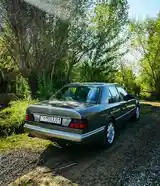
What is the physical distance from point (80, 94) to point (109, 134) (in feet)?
3.87

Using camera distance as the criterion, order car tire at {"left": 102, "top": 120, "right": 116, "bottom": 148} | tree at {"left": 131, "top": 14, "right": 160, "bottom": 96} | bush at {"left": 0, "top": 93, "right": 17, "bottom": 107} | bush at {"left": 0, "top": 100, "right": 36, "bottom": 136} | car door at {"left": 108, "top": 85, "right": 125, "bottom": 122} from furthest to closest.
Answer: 1. tree at {"left": 131, "top": 14, "right": 160, "bottom": 96}
2. bush at {"left": 0, "top": 93, "right": 17, "bottom": 107}
3. bush at {"left": 0, "top": 100, "right": 36, "bottom": 136}
4. car door at {"left": 108, "top": 85, "right": 125, "bottom": 122}
5. car tire at {"left": 102, "top": 120, "right": 116, "bottom": 148}

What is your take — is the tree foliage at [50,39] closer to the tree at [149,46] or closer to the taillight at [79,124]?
the tree at [149,46]

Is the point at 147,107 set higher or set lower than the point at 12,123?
lower

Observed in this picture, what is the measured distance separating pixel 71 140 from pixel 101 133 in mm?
848

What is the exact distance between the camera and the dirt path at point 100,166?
3.77 meters

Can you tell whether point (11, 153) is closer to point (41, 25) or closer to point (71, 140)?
point (71, 140)

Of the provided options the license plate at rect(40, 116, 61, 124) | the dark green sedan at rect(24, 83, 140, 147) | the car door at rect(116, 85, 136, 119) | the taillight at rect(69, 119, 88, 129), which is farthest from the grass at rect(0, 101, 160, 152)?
the car door at rect(116, 85, 136, 119)

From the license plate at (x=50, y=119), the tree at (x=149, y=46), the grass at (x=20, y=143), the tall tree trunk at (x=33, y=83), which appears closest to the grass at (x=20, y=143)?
the grass at (x=20, y=143)

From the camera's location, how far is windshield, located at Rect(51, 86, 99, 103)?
5.23m

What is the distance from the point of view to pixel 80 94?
545 cm

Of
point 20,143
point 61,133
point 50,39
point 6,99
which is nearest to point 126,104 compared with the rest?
point 61,133

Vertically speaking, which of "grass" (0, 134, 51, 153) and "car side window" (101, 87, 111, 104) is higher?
"car side window" (101, 87, 111, 104)

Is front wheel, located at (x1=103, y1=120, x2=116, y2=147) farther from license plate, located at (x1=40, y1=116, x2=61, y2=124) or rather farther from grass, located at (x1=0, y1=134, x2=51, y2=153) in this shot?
grass, located at (x1=0, y1=134, x2=51, y2=153)

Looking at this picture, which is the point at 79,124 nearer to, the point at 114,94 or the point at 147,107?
the point at 114,94
